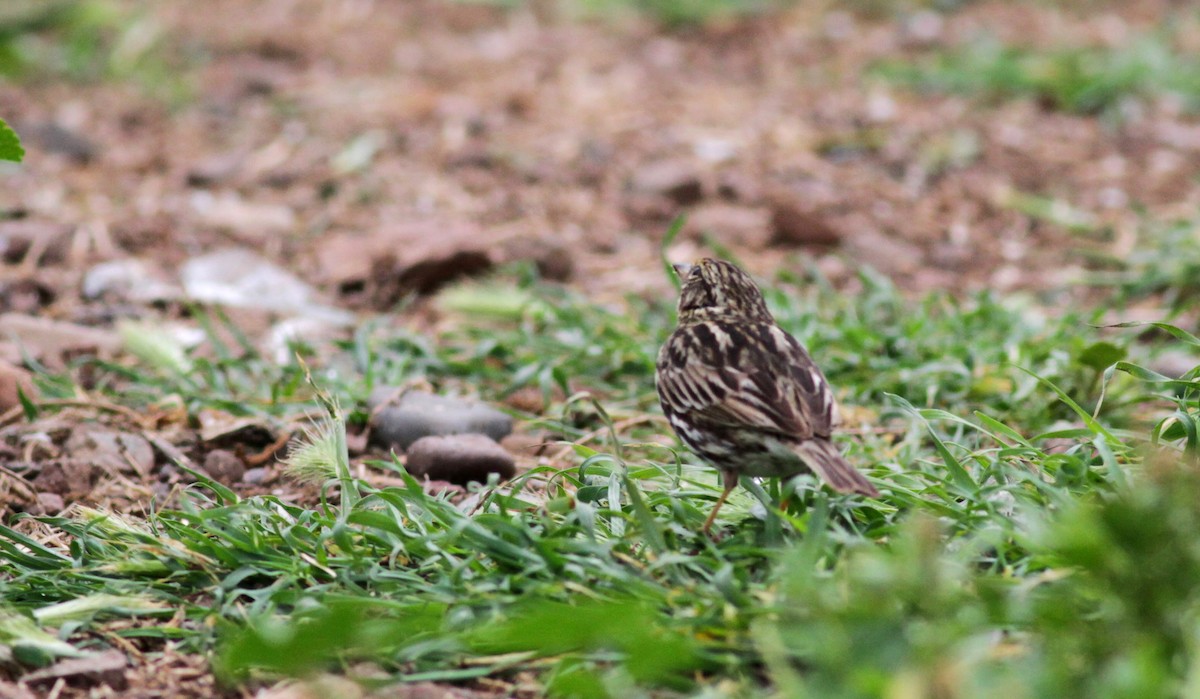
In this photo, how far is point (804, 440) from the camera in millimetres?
3426

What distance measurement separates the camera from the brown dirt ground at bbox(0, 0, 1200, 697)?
23.5 feet

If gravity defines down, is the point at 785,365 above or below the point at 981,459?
Result: above

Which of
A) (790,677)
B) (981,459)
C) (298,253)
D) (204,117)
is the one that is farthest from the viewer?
(204,117)

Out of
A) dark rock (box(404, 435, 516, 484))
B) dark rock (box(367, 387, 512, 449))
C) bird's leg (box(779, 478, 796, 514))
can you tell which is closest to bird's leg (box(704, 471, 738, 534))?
bird's leg (box(779, 478, 796, 514))

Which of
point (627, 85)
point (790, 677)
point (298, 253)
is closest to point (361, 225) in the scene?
point (298, 253)

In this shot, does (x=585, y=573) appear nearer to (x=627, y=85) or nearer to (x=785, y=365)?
(x=785, y=365)

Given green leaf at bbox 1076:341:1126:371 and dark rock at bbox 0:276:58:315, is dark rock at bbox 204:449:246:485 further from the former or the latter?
green leaf at bbox 1076:341:1126:371

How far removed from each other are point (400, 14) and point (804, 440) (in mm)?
8927

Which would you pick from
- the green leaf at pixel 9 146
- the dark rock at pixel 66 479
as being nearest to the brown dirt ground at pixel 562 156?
the dark rock at pixel 66 479

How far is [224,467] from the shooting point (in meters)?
4.59

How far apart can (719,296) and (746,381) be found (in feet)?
2.67

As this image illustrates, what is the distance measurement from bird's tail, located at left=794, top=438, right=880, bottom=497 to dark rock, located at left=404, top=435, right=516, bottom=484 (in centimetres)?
139

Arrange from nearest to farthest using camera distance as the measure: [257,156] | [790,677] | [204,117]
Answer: [790,677], [257,156], [204,117]

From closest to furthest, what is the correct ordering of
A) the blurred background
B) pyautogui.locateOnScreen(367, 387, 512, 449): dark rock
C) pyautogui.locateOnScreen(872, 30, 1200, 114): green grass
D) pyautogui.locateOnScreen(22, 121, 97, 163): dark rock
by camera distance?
pyautogui.locateOnScreen(367, 387, 512, 449): dark rock, the blurred background, pyautogui.locateOnScreen(22, 121, 97, 163): dark rock, pyautogui.locateOnScreen(872, 30, 1200, 114): green grass
